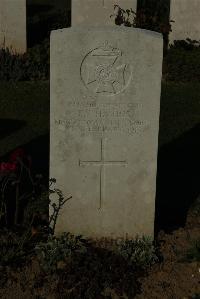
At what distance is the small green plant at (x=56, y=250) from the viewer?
5117 mm

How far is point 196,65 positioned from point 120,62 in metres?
6.58

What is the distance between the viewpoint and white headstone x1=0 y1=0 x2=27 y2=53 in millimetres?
12328

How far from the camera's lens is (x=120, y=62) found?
5086 mm

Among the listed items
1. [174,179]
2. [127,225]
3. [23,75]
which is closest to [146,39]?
[127,225]

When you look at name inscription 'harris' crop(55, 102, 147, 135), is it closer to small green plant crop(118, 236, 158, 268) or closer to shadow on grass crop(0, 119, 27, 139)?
small green plant crop(118, 236, 158, 268)

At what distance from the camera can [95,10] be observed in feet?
41.0

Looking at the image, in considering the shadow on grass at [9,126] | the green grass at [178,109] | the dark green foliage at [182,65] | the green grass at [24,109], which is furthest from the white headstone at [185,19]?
the shadow on grass at [9,126]

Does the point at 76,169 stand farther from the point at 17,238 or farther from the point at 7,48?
the point at 7,48

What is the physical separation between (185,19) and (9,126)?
5.10 meters

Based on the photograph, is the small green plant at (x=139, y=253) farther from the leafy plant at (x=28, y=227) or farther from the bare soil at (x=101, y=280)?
the leafy plant at (x=28, y=227)

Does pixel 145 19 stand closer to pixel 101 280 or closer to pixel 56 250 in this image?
pixel 56 250

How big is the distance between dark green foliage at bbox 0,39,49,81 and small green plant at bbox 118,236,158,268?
611 cm

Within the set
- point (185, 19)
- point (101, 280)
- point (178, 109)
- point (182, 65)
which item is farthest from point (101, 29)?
point (185, 19)

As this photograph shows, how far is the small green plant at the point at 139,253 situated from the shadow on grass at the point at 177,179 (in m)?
0.59
